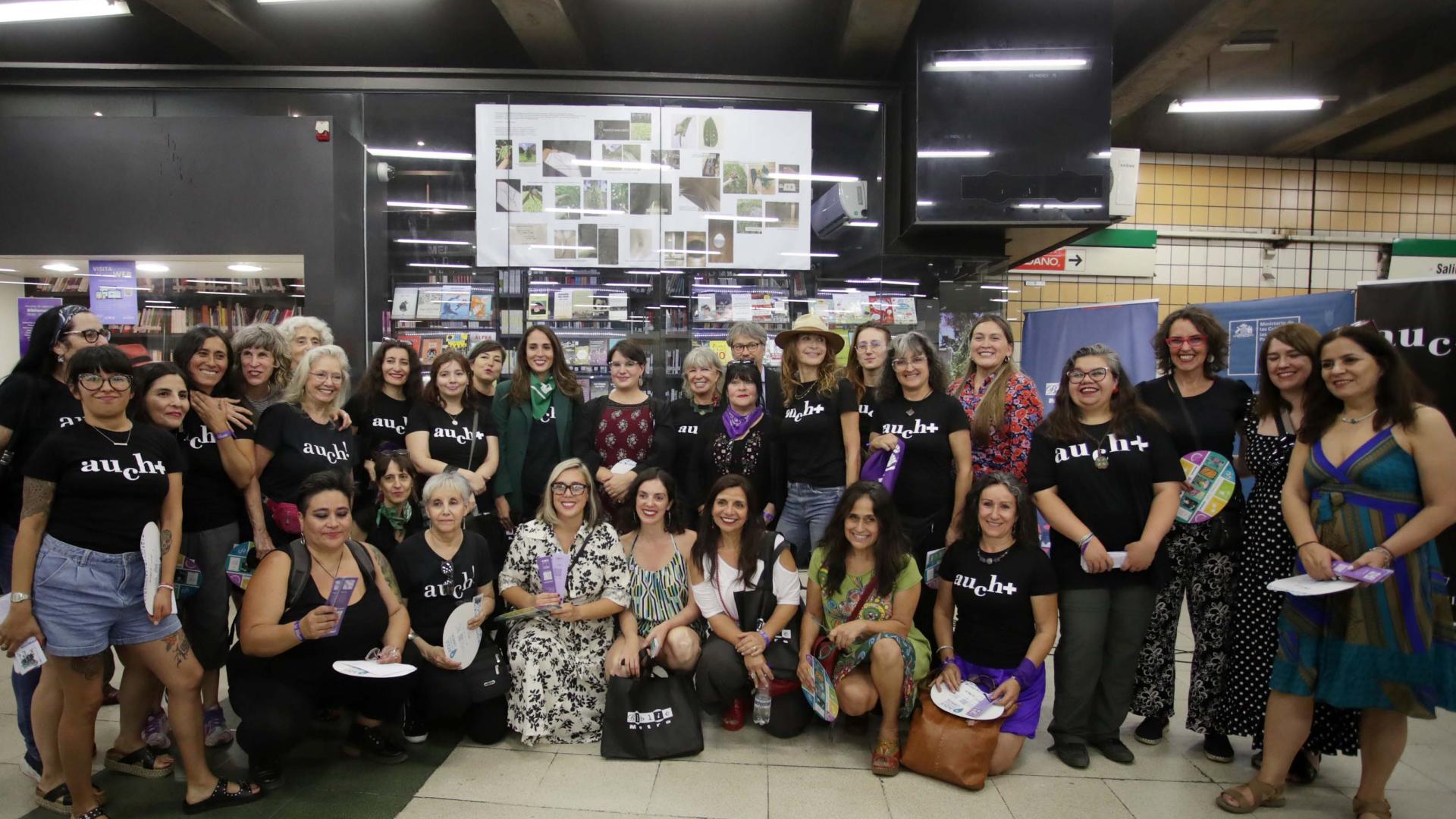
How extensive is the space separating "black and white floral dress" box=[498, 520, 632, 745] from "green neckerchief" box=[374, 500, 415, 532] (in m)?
0.46

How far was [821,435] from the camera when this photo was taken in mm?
3254

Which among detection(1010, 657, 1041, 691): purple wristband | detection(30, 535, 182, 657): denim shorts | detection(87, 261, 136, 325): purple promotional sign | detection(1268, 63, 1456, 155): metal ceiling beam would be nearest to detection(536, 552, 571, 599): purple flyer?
detection(30, 535, 182, 657): denim shorts

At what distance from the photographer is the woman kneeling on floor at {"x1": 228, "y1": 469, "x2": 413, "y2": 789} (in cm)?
241

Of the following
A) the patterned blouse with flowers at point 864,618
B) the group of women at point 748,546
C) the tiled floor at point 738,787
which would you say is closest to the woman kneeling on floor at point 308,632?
the group of women at point 748,546

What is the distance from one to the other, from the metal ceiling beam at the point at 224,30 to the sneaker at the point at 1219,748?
20.6 ft

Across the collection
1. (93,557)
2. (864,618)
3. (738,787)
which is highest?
(93,557)

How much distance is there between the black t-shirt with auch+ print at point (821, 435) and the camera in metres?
3.24

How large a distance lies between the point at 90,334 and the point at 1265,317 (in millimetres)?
6389

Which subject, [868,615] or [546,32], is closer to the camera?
[868,615]

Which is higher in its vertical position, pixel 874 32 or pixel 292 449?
pixel 874 32

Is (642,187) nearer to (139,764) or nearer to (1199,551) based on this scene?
(1199,551)

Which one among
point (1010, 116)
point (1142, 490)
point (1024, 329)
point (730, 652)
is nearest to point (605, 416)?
point (730, 652)

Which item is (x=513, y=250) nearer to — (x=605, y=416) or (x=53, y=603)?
(x=605, y=416)

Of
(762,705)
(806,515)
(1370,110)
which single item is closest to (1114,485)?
(806,515)
